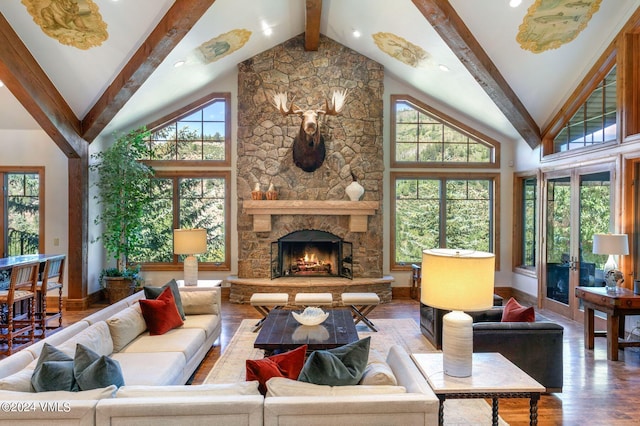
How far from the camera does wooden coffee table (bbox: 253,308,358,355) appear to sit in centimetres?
398

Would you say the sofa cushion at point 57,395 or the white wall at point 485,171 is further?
the white wall at point 485,171

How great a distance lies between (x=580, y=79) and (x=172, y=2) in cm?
547

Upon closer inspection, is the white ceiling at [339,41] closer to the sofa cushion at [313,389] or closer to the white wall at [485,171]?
the white wall at [485,171]

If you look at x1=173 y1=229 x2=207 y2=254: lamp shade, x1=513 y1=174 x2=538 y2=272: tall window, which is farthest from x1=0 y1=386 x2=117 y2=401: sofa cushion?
x1=513 y1=174 x2=538 y2=272: tall window

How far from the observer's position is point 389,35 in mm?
6363

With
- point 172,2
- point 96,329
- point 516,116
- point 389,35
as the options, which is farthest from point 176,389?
point 516,116

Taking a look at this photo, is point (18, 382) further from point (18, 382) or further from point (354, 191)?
point (354, 191)

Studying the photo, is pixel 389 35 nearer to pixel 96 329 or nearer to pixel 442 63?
pixel 442 63

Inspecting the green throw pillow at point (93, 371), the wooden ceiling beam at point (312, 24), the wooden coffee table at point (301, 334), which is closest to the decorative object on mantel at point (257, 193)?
the wooden ceiling beam at point (312, 24)

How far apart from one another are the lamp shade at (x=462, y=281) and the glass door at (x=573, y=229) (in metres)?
4.16

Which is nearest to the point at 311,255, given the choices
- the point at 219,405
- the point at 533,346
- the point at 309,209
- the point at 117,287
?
the point at 309,209

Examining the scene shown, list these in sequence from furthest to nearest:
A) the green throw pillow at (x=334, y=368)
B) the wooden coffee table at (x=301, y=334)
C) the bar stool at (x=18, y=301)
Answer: the bar stool at (x=18, y=301) → the wooden coffee table at (x=301, y=334) → the green throw pillow at (x=334, y=368)

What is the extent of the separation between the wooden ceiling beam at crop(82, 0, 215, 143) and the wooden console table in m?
Result: 5.44

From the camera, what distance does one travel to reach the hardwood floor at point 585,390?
3434 millimetres
